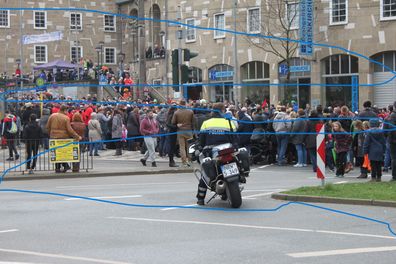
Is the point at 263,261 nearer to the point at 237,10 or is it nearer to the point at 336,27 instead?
the point at 336,27

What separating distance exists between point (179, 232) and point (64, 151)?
35.1ft

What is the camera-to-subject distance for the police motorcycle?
12.8m

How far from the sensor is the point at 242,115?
77.6ft

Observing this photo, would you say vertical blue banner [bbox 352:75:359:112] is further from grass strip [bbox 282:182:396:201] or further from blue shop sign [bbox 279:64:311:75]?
grass strip [bbox 282:182:396:201]

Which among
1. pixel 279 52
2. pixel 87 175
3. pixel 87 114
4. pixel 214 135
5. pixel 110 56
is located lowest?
pixel 87 175

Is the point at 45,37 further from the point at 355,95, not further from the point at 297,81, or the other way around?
the point at 355,95

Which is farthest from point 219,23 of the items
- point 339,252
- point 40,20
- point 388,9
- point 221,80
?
point 339,252

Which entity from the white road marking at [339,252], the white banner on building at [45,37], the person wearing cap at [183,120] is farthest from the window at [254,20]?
the white road marking at [339,252]

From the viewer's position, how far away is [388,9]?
35625mm

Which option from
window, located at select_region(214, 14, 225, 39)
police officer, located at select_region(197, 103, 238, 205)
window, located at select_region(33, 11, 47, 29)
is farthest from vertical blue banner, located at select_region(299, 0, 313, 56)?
window, located at select_region(33, 11, 47, 29)

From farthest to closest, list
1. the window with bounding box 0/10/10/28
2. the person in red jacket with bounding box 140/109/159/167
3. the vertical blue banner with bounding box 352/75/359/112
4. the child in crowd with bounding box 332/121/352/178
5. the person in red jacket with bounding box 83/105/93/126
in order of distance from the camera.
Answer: the window with bounding box 0/10/10/28 < the vertical blue banner with bounding box 352/75/359/112 < the person in red jacket with bounding box 83/105/93/126 < the person in red jacket with bounding box 140/109/159/167 < the child in crowd with bounding box 332/121/352/178

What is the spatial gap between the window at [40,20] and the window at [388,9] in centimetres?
3496

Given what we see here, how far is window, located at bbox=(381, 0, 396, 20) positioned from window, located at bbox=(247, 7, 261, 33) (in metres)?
7.88

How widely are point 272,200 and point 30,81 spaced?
39.5 metres
